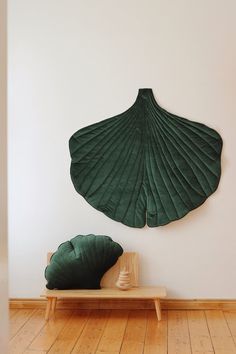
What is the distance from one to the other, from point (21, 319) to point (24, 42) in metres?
Answer: 1.97

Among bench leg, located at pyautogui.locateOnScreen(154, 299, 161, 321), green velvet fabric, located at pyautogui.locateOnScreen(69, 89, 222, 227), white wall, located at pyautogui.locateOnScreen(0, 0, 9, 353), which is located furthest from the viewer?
green velvet fabric, located at pyautogui.locateOnScreen(69, 89, 222, 227)

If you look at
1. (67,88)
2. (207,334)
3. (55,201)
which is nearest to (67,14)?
(67,88)

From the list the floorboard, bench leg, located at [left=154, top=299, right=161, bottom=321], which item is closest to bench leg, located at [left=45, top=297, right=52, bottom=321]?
bench leg, located at [left=154, top=299, right=161, bottom=321]

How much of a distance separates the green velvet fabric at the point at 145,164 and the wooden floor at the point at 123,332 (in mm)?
670

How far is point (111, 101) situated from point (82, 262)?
1.16 metres

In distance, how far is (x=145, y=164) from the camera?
3.57 metres

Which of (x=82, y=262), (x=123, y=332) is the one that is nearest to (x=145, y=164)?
(x=82, y=262)

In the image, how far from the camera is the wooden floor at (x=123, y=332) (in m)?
2.78

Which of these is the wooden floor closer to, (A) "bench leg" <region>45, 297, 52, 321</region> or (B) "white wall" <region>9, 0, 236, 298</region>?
(A) "bench leg" <region>45, 297, 52, 321</region>

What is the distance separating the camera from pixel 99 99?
142 inches

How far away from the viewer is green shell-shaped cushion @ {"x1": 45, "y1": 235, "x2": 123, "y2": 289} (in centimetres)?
337

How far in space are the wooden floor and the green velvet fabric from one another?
670 mm

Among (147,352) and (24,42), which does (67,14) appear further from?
(147,352)

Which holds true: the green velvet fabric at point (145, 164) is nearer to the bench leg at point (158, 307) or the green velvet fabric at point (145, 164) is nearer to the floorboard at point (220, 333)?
the bench leg at point (158, 307)
